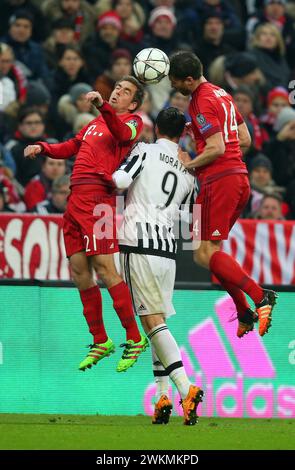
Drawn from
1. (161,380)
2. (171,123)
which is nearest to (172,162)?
(171,123)

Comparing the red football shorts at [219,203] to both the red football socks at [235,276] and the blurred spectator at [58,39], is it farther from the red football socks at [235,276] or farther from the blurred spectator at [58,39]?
the blurred spectator at [58,39]

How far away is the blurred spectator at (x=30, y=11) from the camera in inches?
709

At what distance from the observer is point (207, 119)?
10344 millimetres

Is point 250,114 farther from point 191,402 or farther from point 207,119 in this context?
point 191,402

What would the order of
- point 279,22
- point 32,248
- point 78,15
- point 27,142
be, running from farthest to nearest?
point 279,22
point 78,15
point 27,142
point 32,248

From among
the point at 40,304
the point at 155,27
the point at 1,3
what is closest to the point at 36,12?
the point at 1,3

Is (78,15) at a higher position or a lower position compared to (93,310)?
higher

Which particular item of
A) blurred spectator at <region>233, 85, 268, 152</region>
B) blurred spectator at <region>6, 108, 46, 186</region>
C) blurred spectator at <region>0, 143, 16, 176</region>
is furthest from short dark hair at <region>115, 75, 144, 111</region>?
blurred spectator at <region>233, 85, 268, 152</region>

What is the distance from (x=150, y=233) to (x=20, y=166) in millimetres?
5736

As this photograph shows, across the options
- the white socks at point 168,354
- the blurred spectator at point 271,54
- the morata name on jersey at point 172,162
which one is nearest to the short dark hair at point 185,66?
the morata name on jersey at point 172,162

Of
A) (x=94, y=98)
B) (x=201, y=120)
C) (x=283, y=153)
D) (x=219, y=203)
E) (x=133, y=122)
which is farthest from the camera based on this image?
(x=283, y=153)

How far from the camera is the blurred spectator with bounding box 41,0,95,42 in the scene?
18.0 metres

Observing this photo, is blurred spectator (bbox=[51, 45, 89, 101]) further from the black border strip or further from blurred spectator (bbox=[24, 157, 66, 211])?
the black border strip

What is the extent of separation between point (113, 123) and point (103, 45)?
7.74 m
